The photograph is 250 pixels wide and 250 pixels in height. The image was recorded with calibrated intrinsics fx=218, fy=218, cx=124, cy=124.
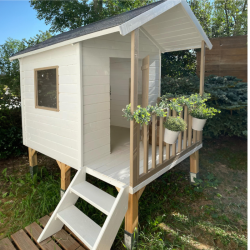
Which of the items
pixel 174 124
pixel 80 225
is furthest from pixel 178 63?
pixel 80 225

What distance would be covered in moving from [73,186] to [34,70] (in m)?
2.58

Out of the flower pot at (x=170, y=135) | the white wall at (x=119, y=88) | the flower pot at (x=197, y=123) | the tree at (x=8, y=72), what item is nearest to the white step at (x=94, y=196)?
the flower pot at (x=170, y=135)

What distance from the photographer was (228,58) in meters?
6.75

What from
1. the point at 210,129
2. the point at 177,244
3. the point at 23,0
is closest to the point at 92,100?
the point at 177,244

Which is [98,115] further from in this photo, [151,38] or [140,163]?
[151,38]

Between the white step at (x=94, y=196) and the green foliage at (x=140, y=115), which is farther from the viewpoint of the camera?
the white step at (x=94, y=196)

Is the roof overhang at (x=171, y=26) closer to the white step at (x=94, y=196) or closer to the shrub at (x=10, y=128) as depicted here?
the white step at (x=94, y=196)

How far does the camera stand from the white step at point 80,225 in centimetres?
269

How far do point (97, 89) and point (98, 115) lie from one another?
43 cm

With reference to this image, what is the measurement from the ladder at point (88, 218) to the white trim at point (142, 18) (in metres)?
1.90

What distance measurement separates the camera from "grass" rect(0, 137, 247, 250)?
317 cm

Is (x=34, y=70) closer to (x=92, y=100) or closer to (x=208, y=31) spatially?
(x=92, y=100)

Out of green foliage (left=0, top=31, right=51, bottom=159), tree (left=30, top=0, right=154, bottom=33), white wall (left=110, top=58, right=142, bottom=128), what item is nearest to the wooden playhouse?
white wall (left=110, top=58, right=142, bottom=128)

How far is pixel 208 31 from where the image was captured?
9086 mm
